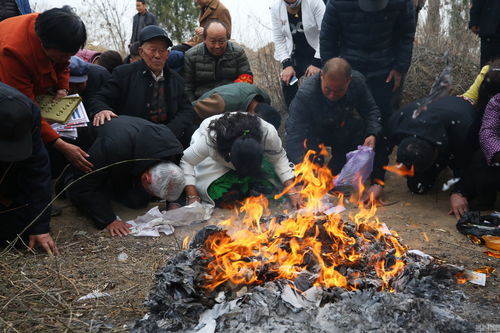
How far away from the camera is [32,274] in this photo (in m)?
3.37

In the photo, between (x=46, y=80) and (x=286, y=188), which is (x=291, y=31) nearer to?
(x=286, y=188)

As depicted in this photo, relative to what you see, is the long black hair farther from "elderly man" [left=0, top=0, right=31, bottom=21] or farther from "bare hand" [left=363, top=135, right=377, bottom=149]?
"elderly man" [left=0, top=0, right=31, bottom=21]

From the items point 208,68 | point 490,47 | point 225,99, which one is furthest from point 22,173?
point 490,47

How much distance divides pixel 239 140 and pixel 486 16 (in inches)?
130

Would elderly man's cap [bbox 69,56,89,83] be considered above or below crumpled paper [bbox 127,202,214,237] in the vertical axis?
above

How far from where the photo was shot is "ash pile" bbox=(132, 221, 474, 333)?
254 centimetres

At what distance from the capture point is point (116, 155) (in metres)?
4.54

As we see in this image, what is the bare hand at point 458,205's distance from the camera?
4.74 metres

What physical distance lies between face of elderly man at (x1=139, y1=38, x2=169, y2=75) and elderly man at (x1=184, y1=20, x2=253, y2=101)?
36.1 inches

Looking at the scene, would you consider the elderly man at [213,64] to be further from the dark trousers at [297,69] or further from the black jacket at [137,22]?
the black jacket at [137,22]

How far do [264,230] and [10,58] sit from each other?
2.56 m

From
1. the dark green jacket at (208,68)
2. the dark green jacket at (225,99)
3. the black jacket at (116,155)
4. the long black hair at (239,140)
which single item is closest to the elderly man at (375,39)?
the dark green jacket at (225,99)

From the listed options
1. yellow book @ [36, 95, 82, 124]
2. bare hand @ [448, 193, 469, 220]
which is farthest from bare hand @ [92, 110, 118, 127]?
bare hand @ [448, 193, 469, 220]

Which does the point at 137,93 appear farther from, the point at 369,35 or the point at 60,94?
the point at 369,35
